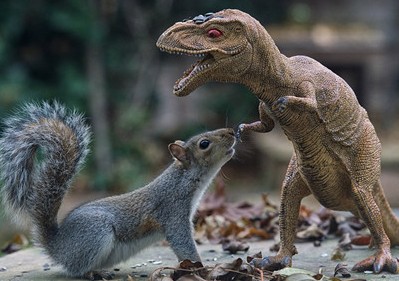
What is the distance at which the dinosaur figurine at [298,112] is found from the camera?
12.5ft

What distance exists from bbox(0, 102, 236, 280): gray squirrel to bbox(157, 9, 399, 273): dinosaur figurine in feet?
1.85

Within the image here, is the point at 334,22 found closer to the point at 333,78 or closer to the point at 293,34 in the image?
the point at 293,34

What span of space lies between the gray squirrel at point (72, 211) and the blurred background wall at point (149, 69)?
5904 mm

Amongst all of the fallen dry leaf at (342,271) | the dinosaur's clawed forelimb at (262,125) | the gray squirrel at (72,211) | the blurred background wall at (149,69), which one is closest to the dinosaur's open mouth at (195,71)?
the dinosaur's clawed forelimb at (262,125)

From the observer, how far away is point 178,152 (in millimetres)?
4820

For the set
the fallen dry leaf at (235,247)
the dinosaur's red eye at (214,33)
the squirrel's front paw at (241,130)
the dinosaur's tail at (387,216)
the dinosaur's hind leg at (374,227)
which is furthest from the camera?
the fallen dry leaf at (235,247)

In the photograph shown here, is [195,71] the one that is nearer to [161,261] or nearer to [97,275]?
[97,275]

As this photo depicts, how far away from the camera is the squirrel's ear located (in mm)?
4777

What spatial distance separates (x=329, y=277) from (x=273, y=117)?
798 millimetres

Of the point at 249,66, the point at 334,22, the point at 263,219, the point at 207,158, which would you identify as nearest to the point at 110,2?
the point at 334,22

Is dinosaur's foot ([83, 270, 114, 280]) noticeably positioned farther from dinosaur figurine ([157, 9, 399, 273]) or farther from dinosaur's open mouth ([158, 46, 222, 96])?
dinosaur's open mouth ([158, 46, 222, 96])

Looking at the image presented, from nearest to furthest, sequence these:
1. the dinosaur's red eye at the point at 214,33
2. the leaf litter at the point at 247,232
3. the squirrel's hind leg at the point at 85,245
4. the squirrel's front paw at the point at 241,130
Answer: the dinosaur's red eye at the point at 214,33
the leaf litter at the point at 247,232
the squirrel's hind leg at the point at 85,245
the squirrel's front paw at the point at 241,130

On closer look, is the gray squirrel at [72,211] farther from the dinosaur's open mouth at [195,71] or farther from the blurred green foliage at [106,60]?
the blurred green foliage at [106,60]

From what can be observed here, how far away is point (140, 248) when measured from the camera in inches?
177
